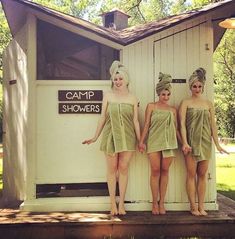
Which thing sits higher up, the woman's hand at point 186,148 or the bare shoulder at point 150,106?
the bare shoulder at point 150,106

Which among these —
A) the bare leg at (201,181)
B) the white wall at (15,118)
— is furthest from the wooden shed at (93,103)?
the white wall at (15,118)

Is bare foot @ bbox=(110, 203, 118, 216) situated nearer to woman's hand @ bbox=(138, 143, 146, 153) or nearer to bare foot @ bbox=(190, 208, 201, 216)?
woman's hand @ bbox=(138, 143, 146, 153)

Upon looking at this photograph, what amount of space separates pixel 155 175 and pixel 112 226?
0.89 m

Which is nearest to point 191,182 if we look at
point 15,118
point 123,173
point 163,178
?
point 163,178

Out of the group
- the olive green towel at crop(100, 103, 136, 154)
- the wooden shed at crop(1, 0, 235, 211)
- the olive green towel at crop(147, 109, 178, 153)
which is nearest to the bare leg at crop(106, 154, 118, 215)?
the olive green towel at crop(100, 103, 136, 154)

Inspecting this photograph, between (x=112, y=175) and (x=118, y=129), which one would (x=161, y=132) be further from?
(x=112, y=175)

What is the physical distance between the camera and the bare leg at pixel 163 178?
539cm

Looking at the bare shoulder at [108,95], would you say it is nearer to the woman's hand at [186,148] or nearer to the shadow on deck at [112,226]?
the woman's hand at [186,148]

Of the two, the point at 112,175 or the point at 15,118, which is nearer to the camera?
the point at 112,175

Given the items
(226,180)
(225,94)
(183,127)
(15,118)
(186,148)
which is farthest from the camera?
(225,94)

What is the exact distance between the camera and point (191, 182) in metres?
5.52

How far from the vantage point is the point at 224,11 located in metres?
5.84

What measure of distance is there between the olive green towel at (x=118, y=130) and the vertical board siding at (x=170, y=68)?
1.42ft

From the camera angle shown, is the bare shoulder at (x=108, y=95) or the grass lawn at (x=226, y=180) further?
the grass lawn at (x=226, y=180)
